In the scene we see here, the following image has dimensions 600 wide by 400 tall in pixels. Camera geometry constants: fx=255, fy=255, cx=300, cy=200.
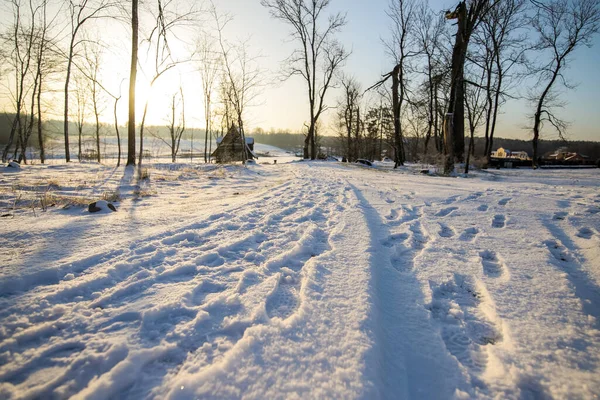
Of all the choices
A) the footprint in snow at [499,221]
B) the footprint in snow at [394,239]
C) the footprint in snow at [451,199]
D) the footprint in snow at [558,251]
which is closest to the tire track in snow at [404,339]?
the footprint in snow at [394,239]

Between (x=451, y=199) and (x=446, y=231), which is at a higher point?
(x=451, y=199)

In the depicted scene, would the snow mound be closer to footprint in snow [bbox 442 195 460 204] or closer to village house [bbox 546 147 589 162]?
footprint in snow [bbox 442 195 460 204]

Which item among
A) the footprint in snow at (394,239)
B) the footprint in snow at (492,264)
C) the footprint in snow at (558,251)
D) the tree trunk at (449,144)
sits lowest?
the footprint in snow at (492,264)

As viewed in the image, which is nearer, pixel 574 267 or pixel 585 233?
pixel 574 267

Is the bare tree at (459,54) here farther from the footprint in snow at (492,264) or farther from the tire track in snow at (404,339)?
the tire track in snow at (404,339)

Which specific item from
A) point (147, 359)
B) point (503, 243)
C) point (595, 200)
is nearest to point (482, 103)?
point (595, 200)

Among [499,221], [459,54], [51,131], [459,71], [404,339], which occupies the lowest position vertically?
[404,339]

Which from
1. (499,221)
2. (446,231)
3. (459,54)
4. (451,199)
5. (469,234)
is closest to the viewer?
(469,234)

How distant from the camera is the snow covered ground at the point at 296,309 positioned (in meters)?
1.04

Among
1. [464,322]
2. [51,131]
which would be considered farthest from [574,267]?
[51,131]

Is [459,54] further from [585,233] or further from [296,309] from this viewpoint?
[296,309]

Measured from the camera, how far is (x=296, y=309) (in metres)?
1.50

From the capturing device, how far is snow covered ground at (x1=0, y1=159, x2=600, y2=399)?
40.8 inches

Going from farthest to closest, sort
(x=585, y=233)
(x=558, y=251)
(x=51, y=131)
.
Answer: (x=51, y=131) < (x=585, y=233) < (x=558, y=251)
